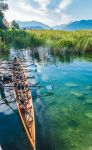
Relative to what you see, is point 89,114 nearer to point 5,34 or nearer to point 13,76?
point 13,76

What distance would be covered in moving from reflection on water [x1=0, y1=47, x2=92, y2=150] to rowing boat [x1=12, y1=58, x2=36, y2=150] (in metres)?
0.91

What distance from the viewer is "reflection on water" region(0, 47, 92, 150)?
45.4ft

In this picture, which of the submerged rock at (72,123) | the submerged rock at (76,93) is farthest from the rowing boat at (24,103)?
the submerged rock at (76,93)

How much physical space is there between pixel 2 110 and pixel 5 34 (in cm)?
3119

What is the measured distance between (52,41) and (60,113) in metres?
26.9

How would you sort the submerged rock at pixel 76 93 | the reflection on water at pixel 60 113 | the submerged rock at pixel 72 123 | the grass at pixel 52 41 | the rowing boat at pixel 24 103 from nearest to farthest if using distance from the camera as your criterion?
the rowing boat at pixel 24 103 < the reflection on water at pixel 60 113 < the submerged rock at pixel 72 123 < the submerged rock at pixel 76 93 < the grass at pixel 52 41

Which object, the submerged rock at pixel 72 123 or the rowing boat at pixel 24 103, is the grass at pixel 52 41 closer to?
the rowing boat at pixel 24 103

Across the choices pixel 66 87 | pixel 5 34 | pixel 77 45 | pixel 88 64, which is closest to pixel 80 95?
pixel 66 87

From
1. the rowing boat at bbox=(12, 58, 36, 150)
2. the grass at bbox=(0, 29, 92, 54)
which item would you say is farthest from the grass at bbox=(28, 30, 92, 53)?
the rowing boat at bbox=(12, 58, 36, 150)

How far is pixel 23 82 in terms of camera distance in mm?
20219

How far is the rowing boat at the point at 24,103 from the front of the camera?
13.0m

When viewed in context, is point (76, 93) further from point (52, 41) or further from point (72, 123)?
point (52, 41)

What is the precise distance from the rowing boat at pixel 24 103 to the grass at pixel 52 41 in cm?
1694

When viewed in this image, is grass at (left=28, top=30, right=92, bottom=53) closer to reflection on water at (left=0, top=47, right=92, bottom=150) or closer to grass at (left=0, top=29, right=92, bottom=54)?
grass at (left=0, top=29, right=92, bottom=54)
